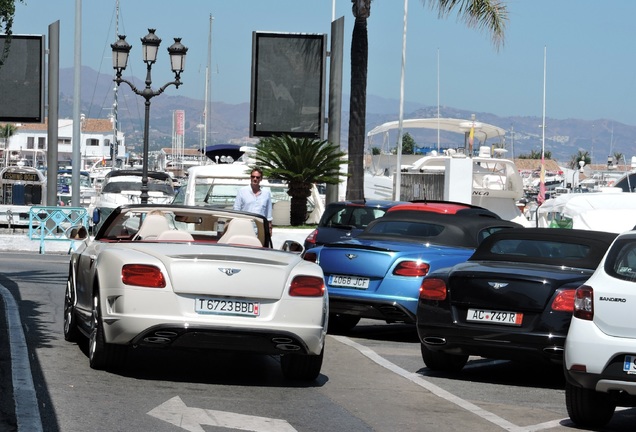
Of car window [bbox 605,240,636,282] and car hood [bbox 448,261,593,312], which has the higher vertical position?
car window [bbox 605,240,636,282]

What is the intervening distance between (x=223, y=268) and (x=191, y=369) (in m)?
1.49

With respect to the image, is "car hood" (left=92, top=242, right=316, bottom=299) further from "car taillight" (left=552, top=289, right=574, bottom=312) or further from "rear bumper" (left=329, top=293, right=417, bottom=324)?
"rear bumper" (left=329, top=293, right=417, bottom=324)

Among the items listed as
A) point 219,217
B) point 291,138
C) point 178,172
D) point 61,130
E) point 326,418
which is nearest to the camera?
point 326,418

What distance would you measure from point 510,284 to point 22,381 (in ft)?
13.7

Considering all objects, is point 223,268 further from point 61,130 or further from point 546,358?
point 61,130

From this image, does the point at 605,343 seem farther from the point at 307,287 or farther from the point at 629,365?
Answer: the point at 307,287

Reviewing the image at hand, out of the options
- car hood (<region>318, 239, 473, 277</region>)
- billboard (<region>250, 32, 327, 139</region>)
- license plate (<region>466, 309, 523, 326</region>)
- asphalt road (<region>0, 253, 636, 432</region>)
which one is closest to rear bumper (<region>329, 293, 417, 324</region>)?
car hood (<region>318, 239, 473, 277</region>)

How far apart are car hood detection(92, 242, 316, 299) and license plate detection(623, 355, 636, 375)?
109 inches

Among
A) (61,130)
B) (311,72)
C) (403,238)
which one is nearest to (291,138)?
(311,72)

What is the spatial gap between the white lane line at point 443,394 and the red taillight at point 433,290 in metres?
0.74

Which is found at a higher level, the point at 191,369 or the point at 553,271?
the point at 553,271

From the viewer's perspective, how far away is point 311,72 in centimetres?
3278

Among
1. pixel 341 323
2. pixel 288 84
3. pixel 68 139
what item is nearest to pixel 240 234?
pixel 341 323

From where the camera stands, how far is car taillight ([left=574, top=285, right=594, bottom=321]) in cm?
894
